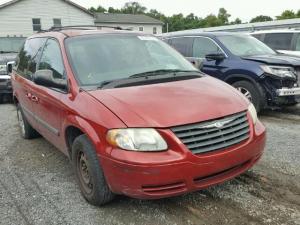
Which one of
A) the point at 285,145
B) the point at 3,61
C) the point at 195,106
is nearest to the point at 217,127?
the point at 195,106

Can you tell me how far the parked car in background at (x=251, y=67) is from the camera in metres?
6.81

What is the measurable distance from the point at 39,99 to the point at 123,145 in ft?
6.67

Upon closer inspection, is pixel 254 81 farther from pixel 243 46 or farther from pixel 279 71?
pixel 243 46

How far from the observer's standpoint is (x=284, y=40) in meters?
11.1

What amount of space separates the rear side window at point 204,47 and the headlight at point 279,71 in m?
1.20

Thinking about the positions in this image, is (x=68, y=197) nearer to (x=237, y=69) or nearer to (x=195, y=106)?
(x=195, y=106)

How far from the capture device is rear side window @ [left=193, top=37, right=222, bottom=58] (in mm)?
7851

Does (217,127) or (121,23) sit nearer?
(217,127)

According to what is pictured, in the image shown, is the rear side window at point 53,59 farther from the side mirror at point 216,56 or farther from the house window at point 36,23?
the house window at point 36,23

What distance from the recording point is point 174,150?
3029 mm

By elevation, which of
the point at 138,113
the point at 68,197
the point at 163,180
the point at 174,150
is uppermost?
the point at 138,113

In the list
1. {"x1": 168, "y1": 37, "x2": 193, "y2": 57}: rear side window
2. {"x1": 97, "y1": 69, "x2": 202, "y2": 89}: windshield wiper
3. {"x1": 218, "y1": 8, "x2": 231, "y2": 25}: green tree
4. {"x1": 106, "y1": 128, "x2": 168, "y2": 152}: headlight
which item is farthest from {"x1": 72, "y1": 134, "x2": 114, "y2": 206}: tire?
{"x1": 218, "y1": 8, "x2": 231, "y2": 25}: green tree

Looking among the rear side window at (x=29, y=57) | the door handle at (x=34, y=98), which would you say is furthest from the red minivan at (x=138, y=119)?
the rear side window at (x=29, y=57)

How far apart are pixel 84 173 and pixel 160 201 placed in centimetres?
82
